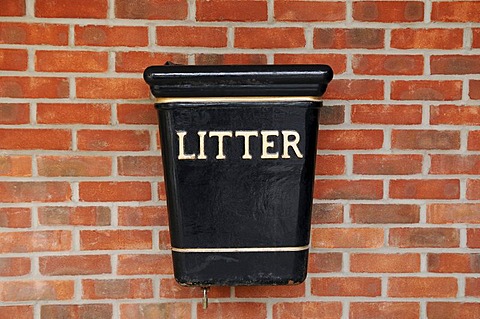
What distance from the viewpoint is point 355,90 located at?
1.98m

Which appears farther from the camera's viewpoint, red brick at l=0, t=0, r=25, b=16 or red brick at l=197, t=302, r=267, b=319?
red brick at l=197, t=302, r=267, b=319

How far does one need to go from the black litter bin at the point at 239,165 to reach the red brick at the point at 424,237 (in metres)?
0.40

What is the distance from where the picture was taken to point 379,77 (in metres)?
1.98

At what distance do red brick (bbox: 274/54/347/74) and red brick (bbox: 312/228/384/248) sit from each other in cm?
54

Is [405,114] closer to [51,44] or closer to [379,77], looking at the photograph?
[379,77]

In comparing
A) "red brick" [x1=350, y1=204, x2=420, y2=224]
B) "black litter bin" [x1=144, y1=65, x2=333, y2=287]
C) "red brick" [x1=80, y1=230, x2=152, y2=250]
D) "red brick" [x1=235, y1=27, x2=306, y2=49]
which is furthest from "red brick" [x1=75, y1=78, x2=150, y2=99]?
"red brick" [x1=350, y1=204, x2=420, y2=224]

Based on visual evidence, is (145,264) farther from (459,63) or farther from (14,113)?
(459,63)

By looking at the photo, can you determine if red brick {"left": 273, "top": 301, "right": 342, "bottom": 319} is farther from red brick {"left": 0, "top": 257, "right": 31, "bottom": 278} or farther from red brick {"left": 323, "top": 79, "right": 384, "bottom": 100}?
red brick {"left": 0, "top": 257, "right": 31, "bottom": 278}

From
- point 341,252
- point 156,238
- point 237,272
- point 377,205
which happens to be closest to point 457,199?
point 377,205

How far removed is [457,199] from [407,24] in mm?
618

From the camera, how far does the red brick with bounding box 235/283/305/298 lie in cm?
203

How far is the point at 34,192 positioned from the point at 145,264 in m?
0.44

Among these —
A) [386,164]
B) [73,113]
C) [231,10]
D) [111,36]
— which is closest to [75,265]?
[73,113]

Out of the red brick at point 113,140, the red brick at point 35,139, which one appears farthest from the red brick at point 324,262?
the red brick at point 35,139
